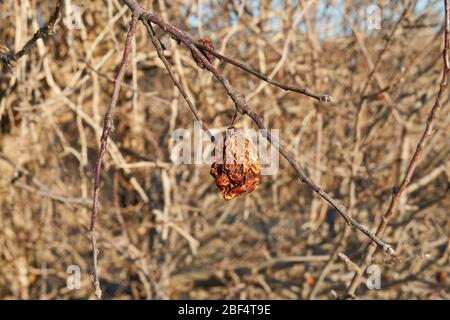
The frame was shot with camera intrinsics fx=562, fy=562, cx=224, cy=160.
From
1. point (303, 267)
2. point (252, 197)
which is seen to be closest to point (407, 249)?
Answer: point (303, 267)

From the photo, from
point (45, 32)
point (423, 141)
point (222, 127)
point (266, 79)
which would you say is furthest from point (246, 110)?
point (222, 127)

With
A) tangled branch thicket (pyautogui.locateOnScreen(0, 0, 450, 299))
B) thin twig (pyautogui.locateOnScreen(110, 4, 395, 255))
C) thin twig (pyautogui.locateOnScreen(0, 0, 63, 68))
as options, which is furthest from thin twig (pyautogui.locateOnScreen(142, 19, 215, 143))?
tangled branch thicket (pyautogui.locateOnScreen(0, 0, 450, 299))

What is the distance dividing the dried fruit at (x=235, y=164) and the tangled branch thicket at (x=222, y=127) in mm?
1103

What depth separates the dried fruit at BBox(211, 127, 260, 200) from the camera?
2.80 feet

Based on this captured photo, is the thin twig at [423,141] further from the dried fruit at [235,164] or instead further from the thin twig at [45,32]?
the thin twig at [45,32]

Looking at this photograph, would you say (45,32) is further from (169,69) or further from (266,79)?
(266,79)

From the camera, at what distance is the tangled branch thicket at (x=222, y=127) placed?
2.13 m

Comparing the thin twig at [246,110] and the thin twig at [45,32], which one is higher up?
the thin twig at [45,32]

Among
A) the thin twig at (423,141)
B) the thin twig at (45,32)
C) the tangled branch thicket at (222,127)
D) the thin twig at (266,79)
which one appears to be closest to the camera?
the thin twig at (266,79)

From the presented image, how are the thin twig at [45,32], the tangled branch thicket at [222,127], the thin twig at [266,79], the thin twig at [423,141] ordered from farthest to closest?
the tangled branch thicket at [222,127], the thin twig at [423,141], the thin twig at [45,32], the thin twig at [266,79]

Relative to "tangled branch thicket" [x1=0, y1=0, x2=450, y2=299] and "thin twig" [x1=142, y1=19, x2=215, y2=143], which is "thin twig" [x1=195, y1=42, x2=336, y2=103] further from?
"tangled branch thicket" [x1=0, y1=0, x2=450, y2=299]

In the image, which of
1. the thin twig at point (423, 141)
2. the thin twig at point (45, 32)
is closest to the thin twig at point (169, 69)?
the thin twig at point (45, 32)

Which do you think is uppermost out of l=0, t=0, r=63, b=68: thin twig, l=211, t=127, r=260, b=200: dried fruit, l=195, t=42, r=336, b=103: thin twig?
l=0, t=0, r=63, b=68: thin twig

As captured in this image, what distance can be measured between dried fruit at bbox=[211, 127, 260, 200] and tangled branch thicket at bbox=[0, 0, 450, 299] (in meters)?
1.10
